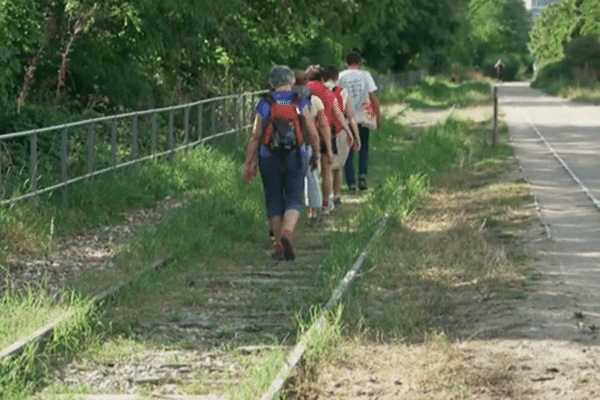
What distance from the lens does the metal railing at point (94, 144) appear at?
14617 millimetres

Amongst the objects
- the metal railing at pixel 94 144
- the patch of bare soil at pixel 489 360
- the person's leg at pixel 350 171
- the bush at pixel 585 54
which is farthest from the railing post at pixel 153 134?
the bush at pixel 585 54

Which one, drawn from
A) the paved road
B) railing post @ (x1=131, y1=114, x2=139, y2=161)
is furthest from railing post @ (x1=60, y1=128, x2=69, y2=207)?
the paved road

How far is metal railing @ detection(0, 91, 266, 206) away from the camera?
48.0ft

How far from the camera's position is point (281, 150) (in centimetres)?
1271

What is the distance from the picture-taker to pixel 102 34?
71.5ft

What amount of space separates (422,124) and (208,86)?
15.4 m

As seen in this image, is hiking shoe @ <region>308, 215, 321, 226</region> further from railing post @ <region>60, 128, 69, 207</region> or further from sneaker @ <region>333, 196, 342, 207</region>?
railing post @ <region>60, 128, 69, 207</region>

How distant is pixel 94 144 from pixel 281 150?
478cm

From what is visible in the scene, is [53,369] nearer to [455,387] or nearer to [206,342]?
[206,342]

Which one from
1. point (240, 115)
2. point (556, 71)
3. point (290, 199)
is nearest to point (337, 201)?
point (290, 199)

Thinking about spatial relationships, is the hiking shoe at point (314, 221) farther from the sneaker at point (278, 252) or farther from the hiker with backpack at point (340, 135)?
the sneaker at point (278, 252)

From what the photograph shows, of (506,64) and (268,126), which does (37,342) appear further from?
(506,64)

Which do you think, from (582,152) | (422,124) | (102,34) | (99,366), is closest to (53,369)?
(99,366)

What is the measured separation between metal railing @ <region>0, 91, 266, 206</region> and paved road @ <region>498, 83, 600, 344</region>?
4954mm
